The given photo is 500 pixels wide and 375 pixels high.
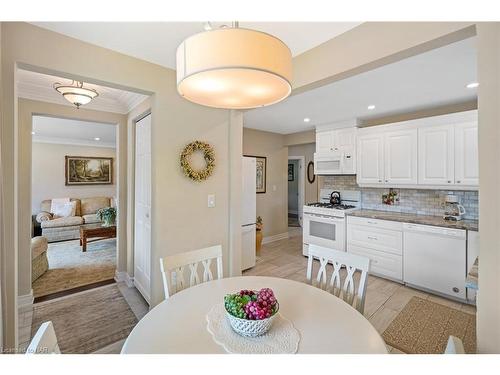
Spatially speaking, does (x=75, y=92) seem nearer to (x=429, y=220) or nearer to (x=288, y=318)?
(x=288, y=318)

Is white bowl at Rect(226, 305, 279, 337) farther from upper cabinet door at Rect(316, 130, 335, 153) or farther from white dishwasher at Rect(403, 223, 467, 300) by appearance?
upper cabinet door at Rect(316, 130, 335, 153)

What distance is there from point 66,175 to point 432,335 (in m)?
7.90

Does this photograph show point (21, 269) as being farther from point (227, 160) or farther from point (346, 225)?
point (346, 225)

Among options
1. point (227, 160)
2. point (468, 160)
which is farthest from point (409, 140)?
point (227, 160)

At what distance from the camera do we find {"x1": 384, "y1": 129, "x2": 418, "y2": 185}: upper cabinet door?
329cm

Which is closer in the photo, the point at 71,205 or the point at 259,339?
the point at 259,339

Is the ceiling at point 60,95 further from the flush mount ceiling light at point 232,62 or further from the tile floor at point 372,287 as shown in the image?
the tile floor at point 372,287

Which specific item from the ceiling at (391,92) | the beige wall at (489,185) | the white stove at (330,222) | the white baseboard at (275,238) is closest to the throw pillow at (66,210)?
the white baseboard at (275,238)

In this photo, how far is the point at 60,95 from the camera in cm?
276

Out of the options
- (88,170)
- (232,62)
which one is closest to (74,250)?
(88,170)

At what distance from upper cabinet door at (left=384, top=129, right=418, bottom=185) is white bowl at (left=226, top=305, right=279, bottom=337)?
3.28 meters

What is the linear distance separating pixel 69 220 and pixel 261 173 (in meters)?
4.52

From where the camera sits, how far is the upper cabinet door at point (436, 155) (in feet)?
9.77

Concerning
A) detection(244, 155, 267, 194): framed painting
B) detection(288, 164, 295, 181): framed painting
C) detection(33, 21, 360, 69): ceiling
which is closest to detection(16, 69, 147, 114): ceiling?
detection(33, 21, 360, 69): ceiling
